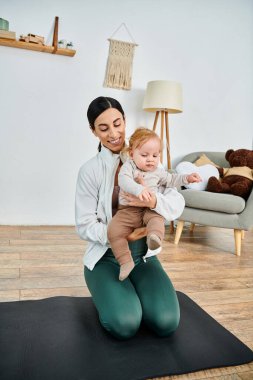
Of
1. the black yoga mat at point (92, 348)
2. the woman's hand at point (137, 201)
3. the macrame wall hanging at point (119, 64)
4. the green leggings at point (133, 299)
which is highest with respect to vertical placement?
the macrame wall hanging at point (119, 64)

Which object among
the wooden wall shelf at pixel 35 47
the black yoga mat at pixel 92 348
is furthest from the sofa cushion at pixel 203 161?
the black yoga mat at pixel 92 348

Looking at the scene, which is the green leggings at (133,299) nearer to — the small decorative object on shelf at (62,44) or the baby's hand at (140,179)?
the baby's hand at (140,179)

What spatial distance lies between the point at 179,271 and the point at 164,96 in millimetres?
1636

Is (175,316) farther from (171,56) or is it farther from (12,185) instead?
(171,56)

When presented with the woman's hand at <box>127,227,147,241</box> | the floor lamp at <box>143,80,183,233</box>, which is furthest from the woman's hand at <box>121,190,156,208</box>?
the floor lamp at <box>143,80,183,233</box>

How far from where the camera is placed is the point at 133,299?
1.41 m

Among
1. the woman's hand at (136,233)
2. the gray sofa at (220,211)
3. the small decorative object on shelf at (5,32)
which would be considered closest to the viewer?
the woman's hand at (136,233)

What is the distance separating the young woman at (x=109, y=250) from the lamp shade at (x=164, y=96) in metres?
1.70

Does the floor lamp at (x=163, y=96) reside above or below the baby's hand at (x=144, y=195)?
above

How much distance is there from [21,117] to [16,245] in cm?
121

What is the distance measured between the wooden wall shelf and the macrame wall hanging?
1.30ft

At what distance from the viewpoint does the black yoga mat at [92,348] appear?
1.19 m

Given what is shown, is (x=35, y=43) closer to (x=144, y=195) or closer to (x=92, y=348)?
(x=144, y=195)

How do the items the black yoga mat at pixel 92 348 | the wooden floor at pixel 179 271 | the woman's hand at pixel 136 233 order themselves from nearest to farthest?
the black yoga mat at pixel 92 348 < the woman's hand at pixel 136 233 < the wooden floor at pixel 179 271
